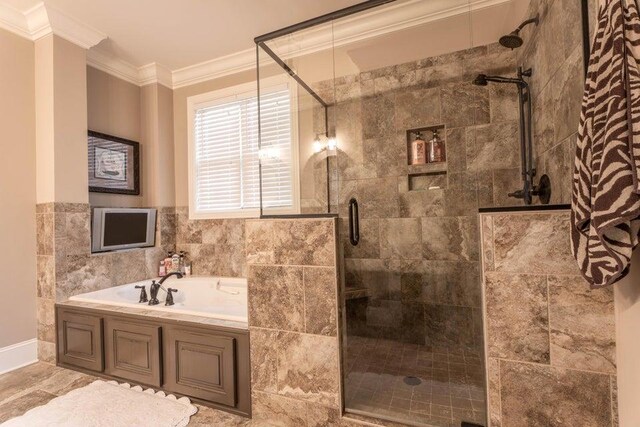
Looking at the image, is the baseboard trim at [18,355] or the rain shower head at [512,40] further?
the baseboard trim at [18,355]

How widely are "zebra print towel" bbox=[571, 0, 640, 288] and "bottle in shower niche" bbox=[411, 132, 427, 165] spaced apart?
1627mm

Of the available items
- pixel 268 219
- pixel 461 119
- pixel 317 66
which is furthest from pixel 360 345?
pixel 317 66

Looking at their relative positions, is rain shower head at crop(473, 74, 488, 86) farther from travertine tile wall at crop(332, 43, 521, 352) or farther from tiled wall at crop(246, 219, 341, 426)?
tiled wall at crop(246, 219, 341, 426)

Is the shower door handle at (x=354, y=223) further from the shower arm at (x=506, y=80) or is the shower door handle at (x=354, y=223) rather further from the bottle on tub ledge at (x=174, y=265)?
the bottle on tub ledge at (x=174, y=265)

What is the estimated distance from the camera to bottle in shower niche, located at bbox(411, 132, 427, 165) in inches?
101

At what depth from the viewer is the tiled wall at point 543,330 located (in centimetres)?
116

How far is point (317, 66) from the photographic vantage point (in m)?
2.71

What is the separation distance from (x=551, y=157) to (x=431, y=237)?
105 centimetres

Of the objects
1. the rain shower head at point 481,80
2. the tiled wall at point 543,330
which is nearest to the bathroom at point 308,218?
the tiled wall at point 543,330

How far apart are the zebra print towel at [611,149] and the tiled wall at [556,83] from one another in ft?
1.72

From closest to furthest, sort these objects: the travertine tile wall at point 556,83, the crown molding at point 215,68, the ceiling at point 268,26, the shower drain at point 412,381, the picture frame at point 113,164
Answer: the travertine tile wall at point 556,83 → the shower drain at point 412,381 → the ceiling at point 268,26 → the picture frame at point 113,164 → the crown molding at point 215,68

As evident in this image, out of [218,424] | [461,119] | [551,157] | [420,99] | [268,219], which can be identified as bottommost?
[218,424]

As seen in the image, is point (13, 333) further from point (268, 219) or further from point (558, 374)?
point (558, 374)

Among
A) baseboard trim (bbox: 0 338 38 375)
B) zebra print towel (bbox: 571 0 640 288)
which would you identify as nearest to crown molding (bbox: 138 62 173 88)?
baseboard trim (bbox: 0 338 38 375)
